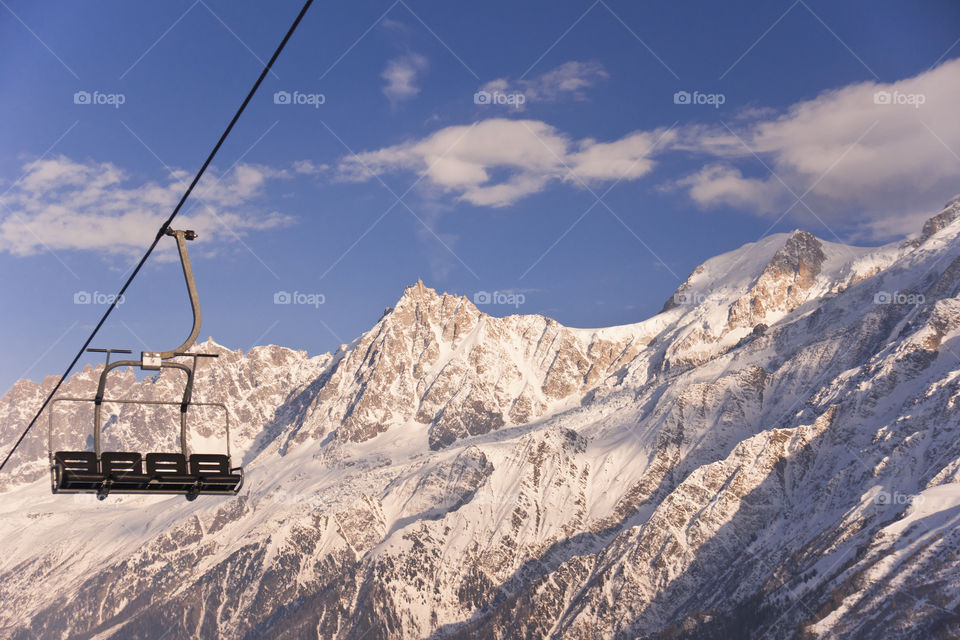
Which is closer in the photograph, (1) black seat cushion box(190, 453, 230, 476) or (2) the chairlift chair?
(2) the chairlift chair

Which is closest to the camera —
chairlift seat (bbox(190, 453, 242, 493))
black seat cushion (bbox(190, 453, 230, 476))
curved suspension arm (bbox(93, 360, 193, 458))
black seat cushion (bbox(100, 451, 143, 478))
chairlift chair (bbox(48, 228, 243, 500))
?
curved suspension arm (bbox(93, 360, 193, 458))

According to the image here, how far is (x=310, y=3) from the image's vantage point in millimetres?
27109

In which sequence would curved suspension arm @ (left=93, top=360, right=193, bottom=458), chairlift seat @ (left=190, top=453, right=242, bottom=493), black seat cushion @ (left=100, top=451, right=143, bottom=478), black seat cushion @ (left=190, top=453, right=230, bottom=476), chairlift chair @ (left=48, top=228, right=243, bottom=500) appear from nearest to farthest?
curved suspension arm @ (left=93, top=360, right=193, bottom=458), chairlift chair @ (left=48, top=228, right=243, bottom=500), black seat cushion @ (left=100, top=451, right=143, bottom=478), black seat cushion @ (left=190, top=453, right=230, bottom=476), chairlift seat @ (left=190, top=453, right=242, bottom=493)

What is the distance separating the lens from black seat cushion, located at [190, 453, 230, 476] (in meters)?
35.3

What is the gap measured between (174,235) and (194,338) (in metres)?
3.22

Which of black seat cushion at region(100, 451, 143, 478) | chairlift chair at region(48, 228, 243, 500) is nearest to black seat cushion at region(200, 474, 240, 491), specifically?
chairlift chair at region(48, 228, 243, 500)

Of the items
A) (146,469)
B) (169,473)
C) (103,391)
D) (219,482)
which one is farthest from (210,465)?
(103,391)

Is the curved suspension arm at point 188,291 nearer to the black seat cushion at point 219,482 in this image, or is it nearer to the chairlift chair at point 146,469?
the chairlift chair at point 146,469

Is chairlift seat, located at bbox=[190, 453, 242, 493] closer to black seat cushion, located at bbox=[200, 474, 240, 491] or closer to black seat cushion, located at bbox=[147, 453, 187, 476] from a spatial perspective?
black seat cushion, located at bbox=[200, 474, 240, 491]

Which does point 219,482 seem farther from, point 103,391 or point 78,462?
point 103,391

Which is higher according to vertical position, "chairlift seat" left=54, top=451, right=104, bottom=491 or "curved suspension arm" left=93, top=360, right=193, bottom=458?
"curved suspension arm" left=93, top=360, right=193, bottom=458

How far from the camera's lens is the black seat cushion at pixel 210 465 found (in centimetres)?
3528

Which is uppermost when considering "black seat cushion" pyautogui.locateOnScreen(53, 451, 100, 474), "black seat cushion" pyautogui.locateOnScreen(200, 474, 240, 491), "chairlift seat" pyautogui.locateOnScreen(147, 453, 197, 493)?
"black seat cushion" pyautogui.locateOnScreen(53, 451, 100, 474)

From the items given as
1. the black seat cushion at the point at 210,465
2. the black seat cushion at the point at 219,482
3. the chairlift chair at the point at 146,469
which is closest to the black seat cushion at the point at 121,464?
the chairlift chair at the point at 146,469
